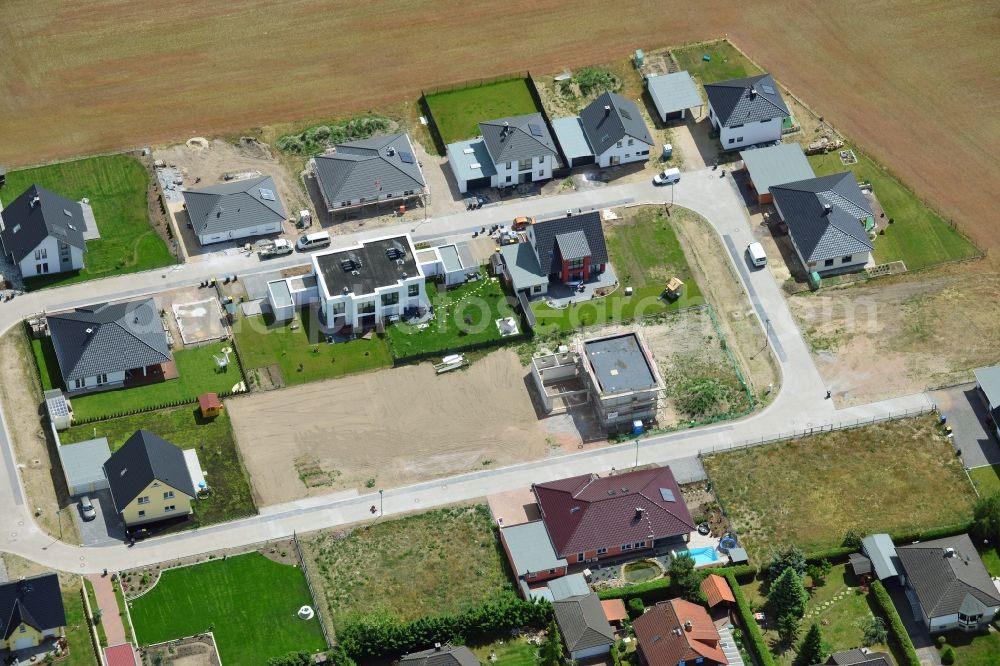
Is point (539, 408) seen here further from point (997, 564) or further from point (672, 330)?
point (997, 564)

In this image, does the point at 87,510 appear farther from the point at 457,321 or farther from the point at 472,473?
the point at 457,321

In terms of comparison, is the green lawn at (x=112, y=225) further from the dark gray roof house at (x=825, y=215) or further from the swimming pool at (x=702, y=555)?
the dark gray roof house at (x=825, y=215)

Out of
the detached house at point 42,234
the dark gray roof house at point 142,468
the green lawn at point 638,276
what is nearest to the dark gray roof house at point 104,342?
the detached house at point 42,234

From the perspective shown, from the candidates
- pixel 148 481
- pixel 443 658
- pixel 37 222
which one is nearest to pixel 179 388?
pixel 148 481

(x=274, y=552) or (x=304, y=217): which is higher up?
(x=304, y=217)

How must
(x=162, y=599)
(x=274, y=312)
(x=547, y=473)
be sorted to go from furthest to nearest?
(x=274, y=312) < (x=547, y=473) < (x=162, y=599)

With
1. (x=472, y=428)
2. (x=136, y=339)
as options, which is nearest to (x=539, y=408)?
(x=472, y=428)
